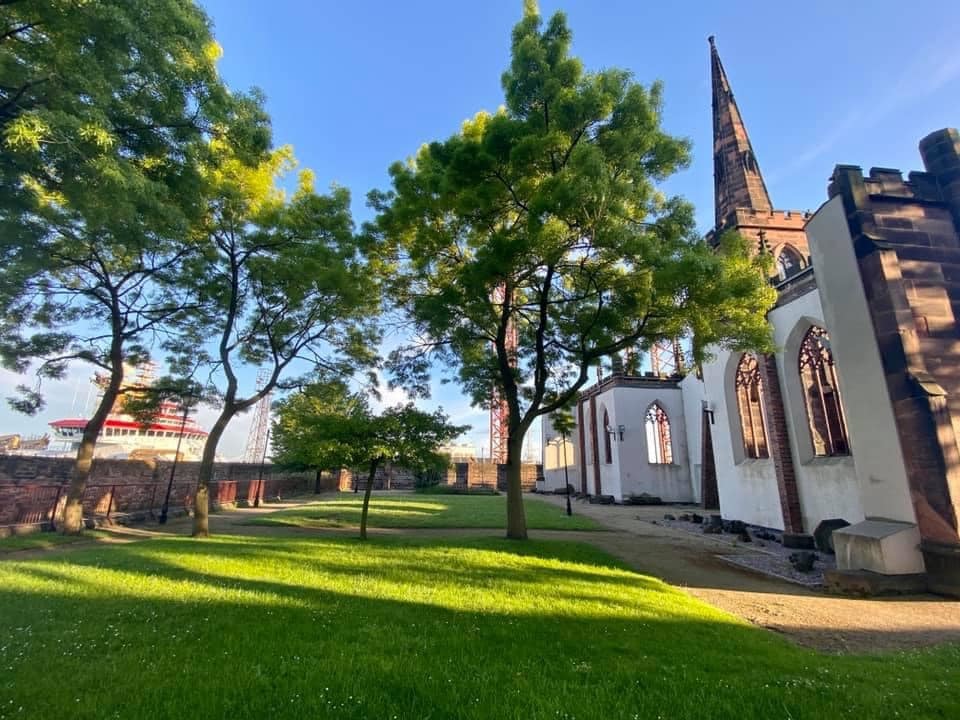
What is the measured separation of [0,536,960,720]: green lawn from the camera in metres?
3.11

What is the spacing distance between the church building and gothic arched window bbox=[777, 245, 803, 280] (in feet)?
32.2

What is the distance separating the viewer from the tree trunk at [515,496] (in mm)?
11398

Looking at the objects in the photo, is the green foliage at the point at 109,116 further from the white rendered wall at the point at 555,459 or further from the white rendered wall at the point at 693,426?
the white rendered wall at the point at 555,459

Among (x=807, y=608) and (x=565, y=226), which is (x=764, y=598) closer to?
(x=807, y=608)

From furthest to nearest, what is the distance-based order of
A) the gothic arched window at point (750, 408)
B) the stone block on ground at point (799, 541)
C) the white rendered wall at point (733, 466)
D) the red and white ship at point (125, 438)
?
1. the red and white ship at point (125, 438)
2. the gothic arched window at point (750, 408)
3. the white rendered wall at point (733, 466)
4. the stone block on ground at point (799, 541)

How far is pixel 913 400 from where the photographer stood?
A: 316 inches

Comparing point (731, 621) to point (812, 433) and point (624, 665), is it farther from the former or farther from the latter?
point (812, 433)

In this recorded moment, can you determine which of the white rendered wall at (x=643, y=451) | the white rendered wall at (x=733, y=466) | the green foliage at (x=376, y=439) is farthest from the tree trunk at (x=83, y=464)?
the white rendered wall at (x=643, y=451)

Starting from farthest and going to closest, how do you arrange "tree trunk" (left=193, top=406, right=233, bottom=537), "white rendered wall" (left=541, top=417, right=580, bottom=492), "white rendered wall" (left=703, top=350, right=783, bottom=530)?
"white rendered wall" (left=541, top=417, right=580, bottom=492), "white rendered wall" (left=703, top=350, right=783, bottom=530), "tree trunk" (left=193, top=406, right=233, bottom=537)

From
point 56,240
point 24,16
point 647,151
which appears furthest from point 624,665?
point 56,240

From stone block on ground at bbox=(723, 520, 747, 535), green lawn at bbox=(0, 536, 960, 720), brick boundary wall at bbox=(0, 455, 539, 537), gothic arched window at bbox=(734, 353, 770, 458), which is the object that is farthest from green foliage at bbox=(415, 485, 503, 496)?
green lawn at bbox=(0, 536, 960, 720)

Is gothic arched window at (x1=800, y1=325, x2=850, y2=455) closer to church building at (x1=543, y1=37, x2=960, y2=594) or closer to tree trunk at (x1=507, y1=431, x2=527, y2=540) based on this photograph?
church building at (x1=543, y1=37, x2=960, y2=594)

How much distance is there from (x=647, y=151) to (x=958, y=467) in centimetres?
821

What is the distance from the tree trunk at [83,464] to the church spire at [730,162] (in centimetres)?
2512
